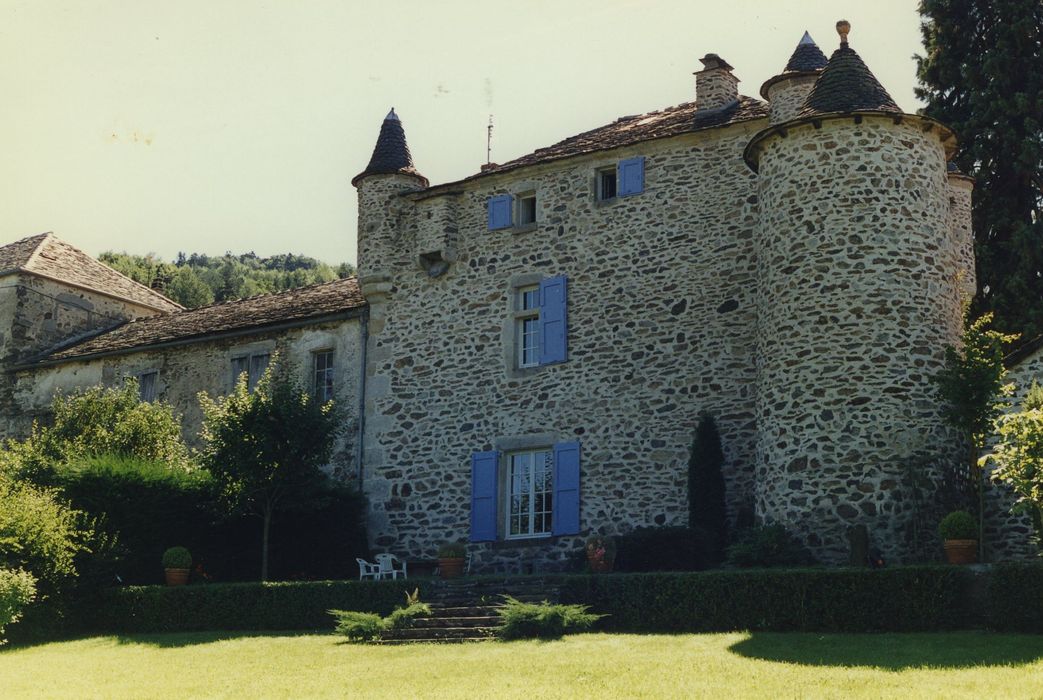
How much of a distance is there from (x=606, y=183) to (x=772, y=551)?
8.39m

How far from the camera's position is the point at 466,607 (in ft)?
58.4

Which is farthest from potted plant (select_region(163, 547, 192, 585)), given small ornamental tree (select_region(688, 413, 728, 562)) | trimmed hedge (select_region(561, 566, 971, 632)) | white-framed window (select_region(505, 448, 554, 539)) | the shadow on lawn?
the shadow on lawn

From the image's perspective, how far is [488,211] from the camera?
2380 cm

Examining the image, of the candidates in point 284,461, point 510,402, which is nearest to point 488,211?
point 510,402

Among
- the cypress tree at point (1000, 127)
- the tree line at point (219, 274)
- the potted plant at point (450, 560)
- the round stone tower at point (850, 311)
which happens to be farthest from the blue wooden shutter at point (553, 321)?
the tree line at point (219, 274)

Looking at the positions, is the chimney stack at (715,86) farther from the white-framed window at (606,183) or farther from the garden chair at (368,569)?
the garden chair at (368,569)

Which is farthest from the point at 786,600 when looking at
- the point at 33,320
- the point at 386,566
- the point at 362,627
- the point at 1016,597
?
the point at 33,320

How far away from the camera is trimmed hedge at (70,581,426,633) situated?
18875 mm

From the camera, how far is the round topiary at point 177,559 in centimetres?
2134

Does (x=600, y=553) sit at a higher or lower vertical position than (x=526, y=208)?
lower

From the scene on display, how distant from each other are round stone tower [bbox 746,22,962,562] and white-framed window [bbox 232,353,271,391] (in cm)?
1181

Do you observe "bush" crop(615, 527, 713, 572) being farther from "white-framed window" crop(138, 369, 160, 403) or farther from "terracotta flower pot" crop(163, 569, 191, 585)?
"white-framed window" crop(138, 369, 160, 403)

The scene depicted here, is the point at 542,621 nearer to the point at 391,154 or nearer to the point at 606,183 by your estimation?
the point at 606,183

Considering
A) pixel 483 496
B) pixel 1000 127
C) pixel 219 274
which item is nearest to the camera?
pixel 483 496
